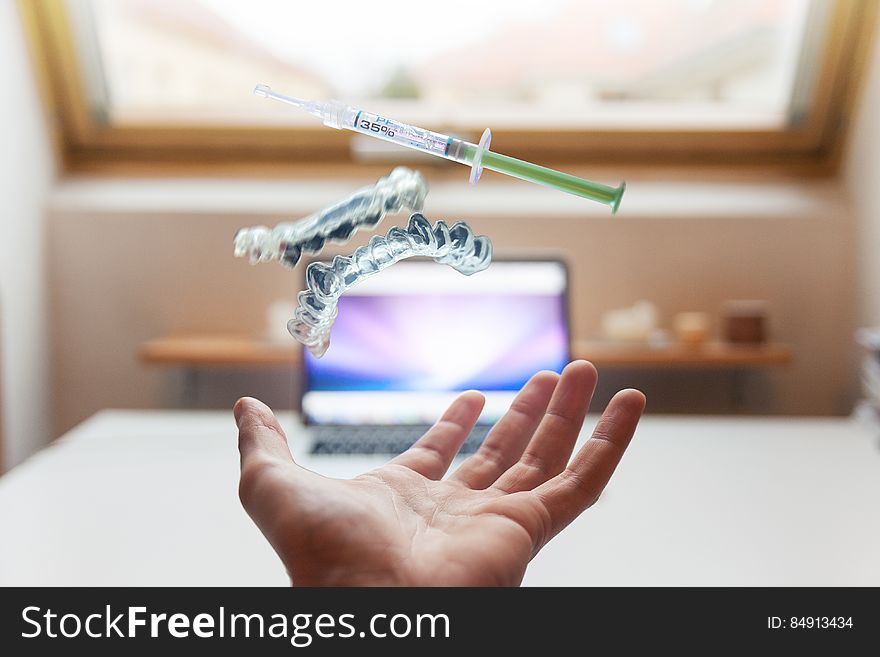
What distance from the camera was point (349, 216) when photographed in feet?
1.54

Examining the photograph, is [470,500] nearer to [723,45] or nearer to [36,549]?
[36,549]

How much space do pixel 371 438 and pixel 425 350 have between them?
5.8 inches

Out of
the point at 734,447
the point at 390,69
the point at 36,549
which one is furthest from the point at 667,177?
the point at 36,549

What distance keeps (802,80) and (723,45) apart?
7.6 inches

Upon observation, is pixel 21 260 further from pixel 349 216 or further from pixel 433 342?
pixel 349 216

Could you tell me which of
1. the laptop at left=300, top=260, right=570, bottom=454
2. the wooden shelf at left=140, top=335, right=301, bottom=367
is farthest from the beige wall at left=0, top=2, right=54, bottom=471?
the laptop at left=300, top=260, right=570, bottom=454

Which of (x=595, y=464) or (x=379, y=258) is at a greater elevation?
(x=379, y=258)

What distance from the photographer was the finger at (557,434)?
62cm

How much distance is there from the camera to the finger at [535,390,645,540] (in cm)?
57

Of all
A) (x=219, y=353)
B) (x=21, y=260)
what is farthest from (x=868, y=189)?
(x=21, y=260)

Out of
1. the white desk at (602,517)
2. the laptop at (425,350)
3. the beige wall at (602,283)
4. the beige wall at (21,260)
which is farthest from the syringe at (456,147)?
the beige wall at (21,260)

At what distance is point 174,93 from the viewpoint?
1943 millimetres

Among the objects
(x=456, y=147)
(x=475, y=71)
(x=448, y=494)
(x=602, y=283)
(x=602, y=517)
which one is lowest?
(x=602, y=517)
